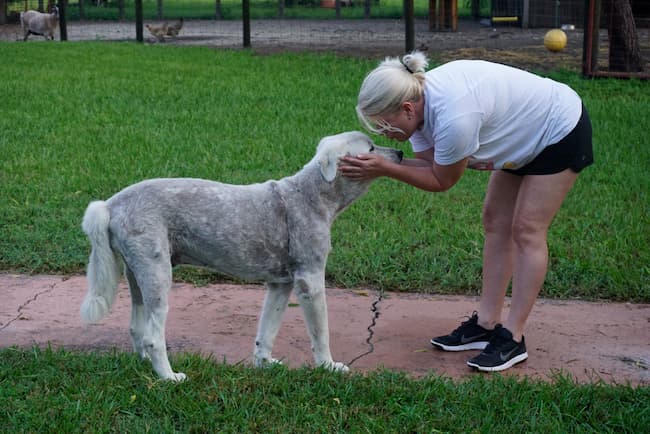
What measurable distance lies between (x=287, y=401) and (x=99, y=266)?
1027 mm

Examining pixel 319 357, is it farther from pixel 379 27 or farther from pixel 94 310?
pixel 379 27

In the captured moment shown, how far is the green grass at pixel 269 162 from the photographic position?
5.70 metres

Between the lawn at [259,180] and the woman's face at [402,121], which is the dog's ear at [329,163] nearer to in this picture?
the woman's face at [402,121]

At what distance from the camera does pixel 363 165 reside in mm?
4035

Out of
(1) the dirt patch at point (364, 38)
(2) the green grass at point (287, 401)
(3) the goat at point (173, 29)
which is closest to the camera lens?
(2) the green grass at point (287, 401)

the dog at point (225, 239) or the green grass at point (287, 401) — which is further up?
the dog at point (225, 239)

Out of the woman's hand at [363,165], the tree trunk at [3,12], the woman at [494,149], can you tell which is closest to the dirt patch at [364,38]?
the tree trunk at [3,12]

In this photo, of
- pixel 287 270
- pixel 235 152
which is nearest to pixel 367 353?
pixel 287 270

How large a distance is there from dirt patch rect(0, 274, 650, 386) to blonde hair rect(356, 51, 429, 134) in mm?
1245

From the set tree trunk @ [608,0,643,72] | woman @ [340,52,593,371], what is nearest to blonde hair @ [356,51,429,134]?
woman @ [340,52,593,371]

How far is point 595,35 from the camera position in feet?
39.7

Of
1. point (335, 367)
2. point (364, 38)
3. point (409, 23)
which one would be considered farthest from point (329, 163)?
point (364, 38)

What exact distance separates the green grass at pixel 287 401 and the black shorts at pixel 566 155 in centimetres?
99

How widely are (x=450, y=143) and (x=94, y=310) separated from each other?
175 cm
